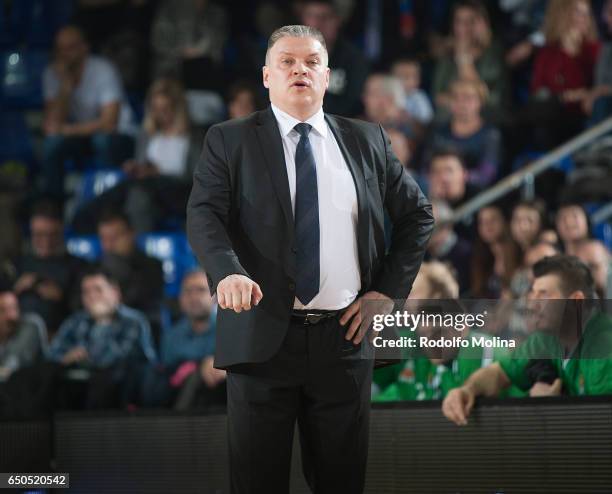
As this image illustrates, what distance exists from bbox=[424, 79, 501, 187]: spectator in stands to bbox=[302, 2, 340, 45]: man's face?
137 cm

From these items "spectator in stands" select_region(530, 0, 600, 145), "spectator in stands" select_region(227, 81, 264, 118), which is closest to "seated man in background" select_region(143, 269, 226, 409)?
"spectator in stands" select_region(227, 81, 264, 118)

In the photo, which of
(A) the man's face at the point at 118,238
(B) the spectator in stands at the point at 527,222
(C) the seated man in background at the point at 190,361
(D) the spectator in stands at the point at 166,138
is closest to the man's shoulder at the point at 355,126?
(C) the seated man in background at the point at 190,361

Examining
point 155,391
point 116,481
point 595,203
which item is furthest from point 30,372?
point 595,203

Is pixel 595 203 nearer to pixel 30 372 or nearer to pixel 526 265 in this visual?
pixel 526 265

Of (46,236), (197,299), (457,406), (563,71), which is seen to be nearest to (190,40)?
(46,236)

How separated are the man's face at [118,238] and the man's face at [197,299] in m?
1.07

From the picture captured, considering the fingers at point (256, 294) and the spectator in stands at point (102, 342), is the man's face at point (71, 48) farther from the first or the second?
the fingers at point (256, 294)

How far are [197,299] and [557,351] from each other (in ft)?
12.5

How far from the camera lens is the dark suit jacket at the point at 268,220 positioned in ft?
10.7

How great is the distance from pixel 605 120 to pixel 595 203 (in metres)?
0.63

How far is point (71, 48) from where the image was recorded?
9914 millimetres

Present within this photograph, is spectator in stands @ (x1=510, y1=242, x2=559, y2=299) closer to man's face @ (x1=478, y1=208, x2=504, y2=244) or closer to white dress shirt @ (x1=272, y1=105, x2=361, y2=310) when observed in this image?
man's face @ (x1=478, y1=208, x2=504, y2=244)

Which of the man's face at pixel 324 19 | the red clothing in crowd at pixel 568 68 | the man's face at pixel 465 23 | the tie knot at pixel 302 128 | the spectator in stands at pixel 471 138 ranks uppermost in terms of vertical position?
the man's face at pixel 324 19

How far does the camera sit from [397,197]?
3.52 metres
